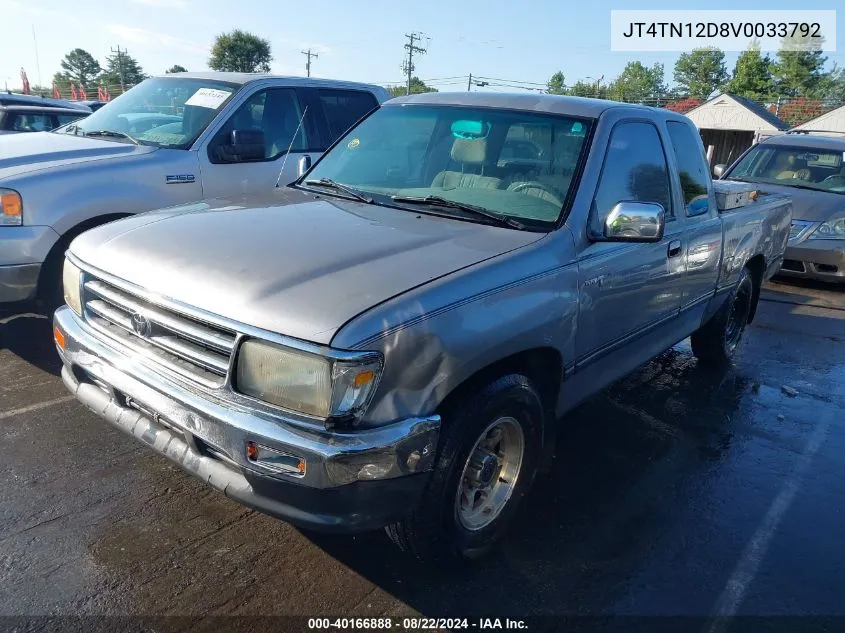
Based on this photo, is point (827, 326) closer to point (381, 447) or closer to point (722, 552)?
point (722, 552)

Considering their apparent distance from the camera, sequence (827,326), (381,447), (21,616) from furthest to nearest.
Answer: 1. (827,326)
2. (21,616)
3. (381,447)

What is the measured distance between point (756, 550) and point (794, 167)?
8.05 meters

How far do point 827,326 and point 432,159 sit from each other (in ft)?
18.1

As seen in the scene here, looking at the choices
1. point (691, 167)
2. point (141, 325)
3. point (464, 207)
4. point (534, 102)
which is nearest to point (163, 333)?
point (141, 325)

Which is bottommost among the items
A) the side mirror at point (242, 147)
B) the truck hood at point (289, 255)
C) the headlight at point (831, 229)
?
the headlight at point (831, 229)

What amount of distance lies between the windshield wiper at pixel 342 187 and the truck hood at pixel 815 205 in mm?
6682

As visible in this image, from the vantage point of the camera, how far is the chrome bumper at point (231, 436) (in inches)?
89.2

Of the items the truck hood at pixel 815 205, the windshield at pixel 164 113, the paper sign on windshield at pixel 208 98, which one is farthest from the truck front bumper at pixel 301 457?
the truck hood at pixel 815 205

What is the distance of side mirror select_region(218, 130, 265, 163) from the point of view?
537cm

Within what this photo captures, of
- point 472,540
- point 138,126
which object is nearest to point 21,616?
point 472,540

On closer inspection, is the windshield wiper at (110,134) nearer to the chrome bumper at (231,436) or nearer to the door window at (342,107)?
the door window at (342,107)

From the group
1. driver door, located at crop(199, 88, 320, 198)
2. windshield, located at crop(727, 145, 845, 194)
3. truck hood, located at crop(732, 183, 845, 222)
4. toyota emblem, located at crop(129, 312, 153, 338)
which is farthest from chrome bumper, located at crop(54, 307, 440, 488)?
windshield, located at crop(727, 145, 845, 194)

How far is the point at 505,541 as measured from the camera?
3189mm

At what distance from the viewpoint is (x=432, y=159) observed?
3.84 metres
